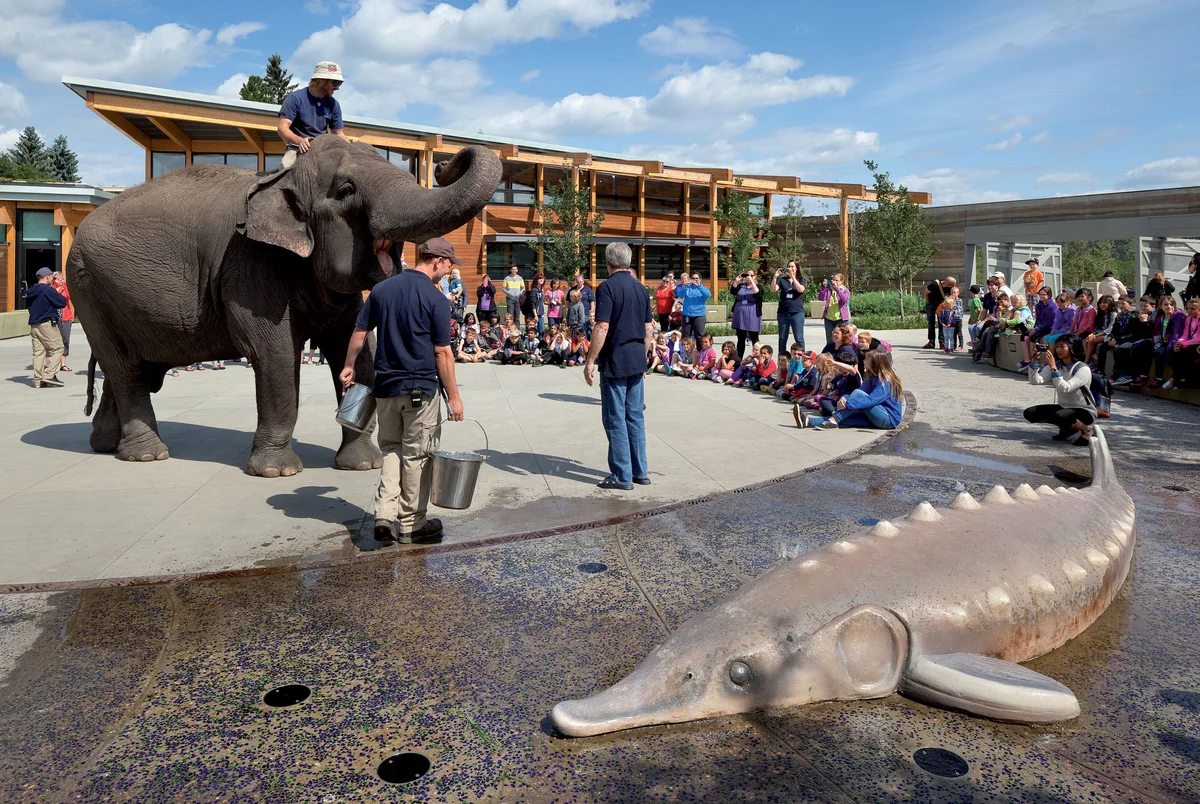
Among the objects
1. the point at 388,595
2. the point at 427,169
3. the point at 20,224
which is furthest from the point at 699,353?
the point at 20,224

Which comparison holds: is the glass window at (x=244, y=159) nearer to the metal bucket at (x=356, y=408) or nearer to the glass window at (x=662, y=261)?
the glass window at (x=662, y=261)

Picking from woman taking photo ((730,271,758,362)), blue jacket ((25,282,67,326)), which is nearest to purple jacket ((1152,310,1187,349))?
woman taking photo ((730,271,758,362))

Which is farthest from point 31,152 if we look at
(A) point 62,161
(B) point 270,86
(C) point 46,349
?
(C) point 46,349

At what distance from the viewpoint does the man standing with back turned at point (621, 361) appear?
22.7 ft

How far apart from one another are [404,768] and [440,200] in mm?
4038

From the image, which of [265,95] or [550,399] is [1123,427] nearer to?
[550,399]

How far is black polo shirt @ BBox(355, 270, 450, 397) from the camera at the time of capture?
5.26 m

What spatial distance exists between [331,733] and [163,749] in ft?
1.79

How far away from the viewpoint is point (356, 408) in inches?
234

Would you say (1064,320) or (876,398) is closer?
(876,398)

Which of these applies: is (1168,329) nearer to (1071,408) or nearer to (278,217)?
(1071,408)

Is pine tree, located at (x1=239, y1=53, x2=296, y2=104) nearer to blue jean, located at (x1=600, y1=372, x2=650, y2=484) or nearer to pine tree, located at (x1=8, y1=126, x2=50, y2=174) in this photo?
pine tree, located at (x1=8, y1=126, x2=50, y2=174)

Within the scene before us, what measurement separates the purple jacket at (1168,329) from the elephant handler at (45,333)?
1559cm

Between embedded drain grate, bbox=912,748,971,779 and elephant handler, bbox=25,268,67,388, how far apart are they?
13.5 meters
